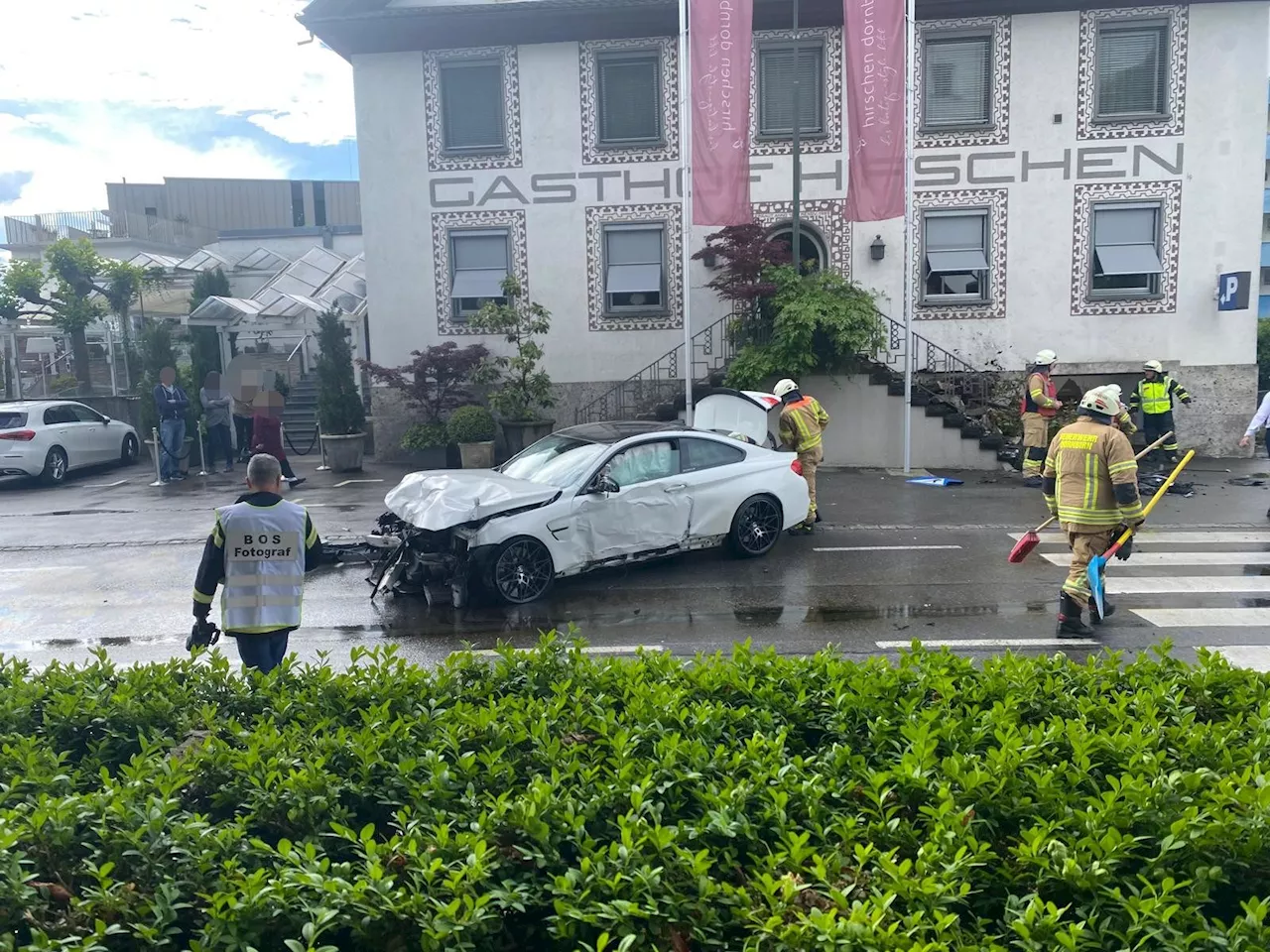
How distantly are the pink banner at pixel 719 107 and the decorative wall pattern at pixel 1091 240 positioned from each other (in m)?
7.01

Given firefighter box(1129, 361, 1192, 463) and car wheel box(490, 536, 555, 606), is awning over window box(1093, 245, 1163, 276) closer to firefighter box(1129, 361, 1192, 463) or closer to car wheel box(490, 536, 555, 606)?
firefighter box(1129, 361, 1192, 463)

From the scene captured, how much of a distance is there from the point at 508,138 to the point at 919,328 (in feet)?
30.0

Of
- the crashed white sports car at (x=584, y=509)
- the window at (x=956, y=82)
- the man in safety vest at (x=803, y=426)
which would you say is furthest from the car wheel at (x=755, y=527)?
the window at (x=956, y=82)

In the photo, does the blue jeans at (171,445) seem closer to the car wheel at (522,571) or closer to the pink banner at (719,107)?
the pink banner at (719,107)

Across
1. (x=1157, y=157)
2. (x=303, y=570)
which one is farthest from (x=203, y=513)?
(x=1157, y=157)

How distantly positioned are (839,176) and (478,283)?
7602 mm

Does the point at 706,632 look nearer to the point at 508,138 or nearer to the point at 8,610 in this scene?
the point at 8,610

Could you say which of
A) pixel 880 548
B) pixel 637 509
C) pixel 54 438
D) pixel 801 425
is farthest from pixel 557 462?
pixel 54 438

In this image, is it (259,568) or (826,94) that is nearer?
(259,568)

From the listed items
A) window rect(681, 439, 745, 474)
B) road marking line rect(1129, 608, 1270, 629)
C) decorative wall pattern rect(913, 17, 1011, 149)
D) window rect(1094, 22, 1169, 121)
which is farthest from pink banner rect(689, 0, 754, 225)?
road marking line rect(1129, 608, 1270, 629)

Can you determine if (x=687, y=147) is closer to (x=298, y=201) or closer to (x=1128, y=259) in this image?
(x=1128, y=259)

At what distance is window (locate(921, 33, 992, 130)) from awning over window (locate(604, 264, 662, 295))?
19.7 ft

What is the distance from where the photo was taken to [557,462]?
32.0ft

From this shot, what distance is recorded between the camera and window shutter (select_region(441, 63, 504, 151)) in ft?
64.2
